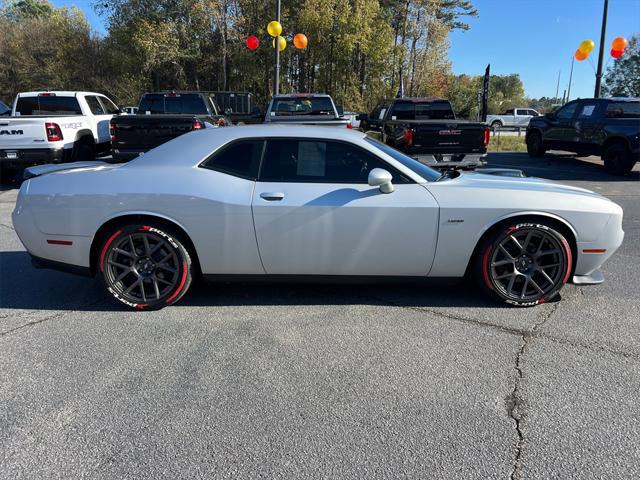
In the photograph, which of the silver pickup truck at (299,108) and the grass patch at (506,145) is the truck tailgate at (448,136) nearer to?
the silver pickup truck at (299,108)

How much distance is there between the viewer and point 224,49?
88.6ft

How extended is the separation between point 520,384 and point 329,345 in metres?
1.23

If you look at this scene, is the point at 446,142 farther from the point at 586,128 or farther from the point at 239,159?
the point at 239,159

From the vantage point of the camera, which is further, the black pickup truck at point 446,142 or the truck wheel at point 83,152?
the truck wheel at point 83,152

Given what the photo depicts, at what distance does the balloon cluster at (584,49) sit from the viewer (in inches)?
725

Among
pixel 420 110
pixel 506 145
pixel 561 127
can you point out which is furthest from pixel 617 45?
pixel 420 110

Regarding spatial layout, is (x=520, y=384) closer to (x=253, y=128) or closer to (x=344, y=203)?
(x=344, y=203)

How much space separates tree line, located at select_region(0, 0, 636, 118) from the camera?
26047 millimetres

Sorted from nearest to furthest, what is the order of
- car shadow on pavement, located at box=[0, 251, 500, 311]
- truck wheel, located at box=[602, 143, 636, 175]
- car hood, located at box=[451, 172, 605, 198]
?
car hood, located at box=[451, 172, 605, 198] → car shadow on pavement, located at box=[0, 251, 500, 311] → truck wheel, located at box=[602, 143, 636, 175]

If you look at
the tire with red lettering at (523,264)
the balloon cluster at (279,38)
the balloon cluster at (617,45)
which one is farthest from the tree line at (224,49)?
the tire with red lettering at (523,264)

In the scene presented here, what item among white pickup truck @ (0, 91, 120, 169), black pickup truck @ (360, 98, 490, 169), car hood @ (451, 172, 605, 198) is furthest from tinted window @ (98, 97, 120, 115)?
car hood @ (451, 172, 605, 198)

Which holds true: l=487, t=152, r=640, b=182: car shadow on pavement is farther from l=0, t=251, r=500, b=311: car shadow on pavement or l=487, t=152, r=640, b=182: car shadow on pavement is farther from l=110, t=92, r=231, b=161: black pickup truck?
l=110, t=92, r=231, b=161: black pickup truck

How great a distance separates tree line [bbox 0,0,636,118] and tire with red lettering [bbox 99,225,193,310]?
958 inches

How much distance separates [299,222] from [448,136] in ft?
20.2
